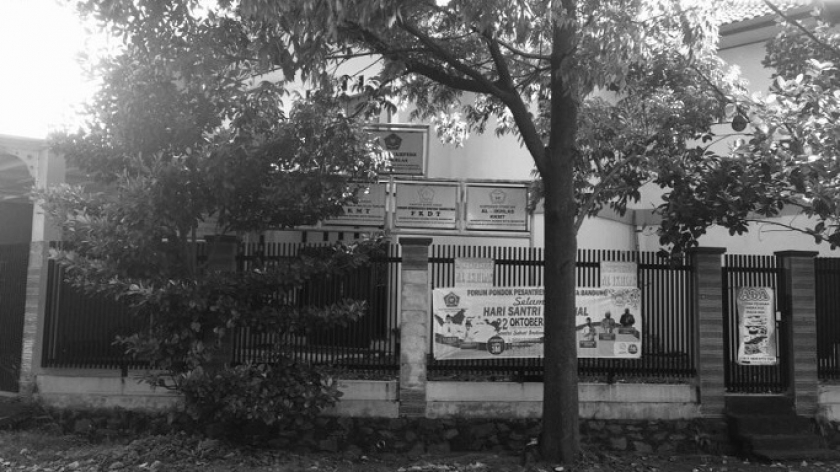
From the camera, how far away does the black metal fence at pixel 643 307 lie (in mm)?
8617

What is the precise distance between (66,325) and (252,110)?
395 centimetres

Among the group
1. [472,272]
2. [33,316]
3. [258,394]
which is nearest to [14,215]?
[33,316]

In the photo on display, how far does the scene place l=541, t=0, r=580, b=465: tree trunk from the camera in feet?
24.3

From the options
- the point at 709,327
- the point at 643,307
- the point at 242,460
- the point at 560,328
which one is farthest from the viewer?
the point at 643,307

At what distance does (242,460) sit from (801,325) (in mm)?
7129

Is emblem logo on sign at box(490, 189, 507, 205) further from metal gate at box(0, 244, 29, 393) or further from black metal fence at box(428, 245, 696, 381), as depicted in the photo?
metal gate at box(0, 244, 29, 393)

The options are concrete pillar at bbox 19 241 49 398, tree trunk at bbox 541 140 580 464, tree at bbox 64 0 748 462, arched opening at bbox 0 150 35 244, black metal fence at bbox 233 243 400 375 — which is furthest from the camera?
arched opening at bbox 0 150 35 244

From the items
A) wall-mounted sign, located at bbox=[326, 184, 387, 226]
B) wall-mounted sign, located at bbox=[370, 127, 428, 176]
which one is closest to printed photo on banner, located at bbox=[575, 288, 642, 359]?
wall-mounted sign, located at bbox=[326, 184, 387, 226]

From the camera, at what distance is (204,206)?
752cm

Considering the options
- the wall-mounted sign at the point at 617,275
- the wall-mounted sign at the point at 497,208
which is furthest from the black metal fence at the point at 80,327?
the wall-mounted sign at the point at 617,275

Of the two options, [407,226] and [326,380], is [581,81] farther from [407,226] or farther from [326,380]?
[407,226]

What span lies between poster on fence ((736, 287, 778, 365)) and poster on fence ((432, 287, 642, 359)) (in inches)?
53.7

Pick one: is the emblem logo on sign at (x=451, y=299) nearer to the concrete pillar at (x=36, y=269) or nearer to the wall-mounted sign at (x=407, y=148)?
the wall-mounted sign at (x=407, y=148)

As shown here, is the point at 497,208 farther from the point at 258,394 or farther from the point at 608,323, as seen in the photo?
the point at 258,394
